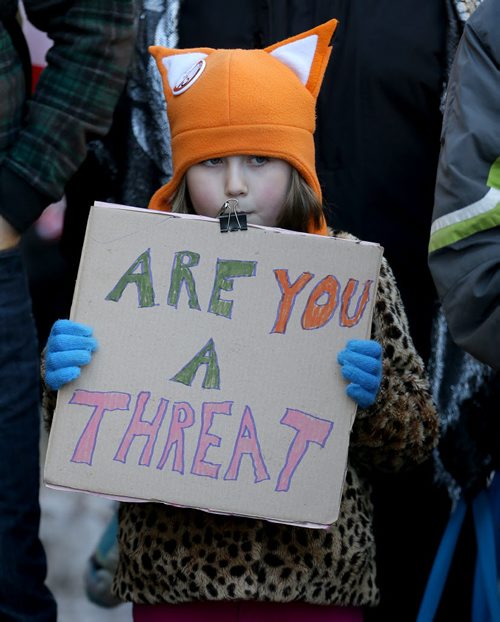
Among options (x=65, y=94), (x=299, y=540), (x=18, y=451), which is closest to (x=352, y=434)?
(x=299, y=540)

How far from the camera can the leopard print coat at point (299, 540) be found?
2277mm

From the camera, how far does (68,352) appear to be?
2141 mm

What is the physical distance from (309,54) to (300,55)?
19mm

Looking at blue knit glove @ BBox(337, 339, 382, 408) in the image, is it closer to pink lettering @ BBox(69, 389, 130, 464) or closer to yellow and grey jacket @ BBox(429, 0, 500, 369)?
yellow and grey jacket @ BBox(429, 0, 500, 369)

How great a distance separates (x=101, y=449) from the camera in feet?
7.09

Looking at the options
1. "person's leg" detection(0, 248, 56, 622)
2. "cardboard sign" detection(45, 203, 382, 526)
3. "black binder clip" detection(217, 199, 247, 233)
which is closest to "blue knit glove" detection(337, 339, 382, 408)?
"cardboard sign" detection(45, 203, 382, 526)

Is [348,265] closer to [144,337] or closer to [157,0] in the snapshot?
[144,337]

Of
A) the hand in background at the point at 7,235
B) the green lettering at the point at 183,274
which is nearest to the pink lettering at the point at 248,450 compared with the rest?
the green lettering at the point at 183,274

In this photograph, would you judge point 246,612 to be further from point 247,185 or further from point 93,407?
point 247,185

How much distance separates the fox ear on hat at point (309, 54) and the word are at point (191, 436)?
2.37 feet

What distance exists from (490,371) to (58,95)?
1206mm

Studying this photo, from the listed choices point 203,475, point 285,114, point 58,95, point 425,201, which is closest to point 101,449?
point 203,475

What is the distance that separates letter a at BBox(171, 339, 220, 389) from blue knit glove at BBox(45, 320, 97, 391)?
0.17 meters

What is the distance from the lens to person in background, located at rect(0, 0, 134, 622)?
2607 mm
